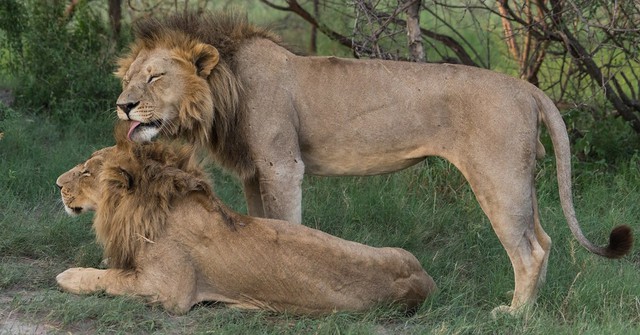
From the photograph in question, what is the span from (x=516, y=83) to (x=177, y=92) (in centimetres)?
141

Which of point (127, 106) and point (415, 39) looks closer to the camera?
point (127, 106)

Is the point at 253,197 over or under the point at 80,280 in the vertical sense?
over

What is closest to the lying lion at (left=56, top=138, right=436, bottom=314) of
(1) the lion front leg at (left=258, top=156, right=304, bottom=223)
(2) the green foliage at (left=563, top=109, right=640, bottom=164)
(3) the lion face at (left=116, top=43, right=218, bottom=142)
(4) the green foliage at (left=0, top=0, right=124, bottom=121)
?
(3) the lion face at (left=116, top=43, right=218, bottom=142)

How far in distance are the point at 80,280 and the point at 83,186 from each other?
1.46ft

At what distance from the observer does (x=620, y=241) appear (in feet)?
14.1

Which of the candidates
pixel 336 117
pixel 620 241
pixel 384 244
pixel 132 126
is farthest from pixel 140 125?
pixel 620 241

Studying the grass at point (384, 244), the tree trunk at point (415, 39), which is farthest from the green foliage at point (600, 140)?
the tree trunk at point (415, 39)

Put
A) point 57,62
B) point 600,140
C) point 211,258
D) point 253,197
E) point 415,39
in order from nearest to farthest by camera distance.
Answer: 1. point 211,258
2. point 253,197
3. point 415,39
4. point 600,140
5. point 57,62

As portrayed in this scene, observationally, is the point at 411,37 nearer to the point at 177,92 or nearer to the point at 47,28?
the point at 177,92

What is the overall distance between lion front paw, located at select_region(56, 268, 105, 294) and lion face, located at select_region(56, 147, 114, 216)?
31 cm

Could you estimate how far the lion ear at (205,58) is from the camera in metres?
4.36

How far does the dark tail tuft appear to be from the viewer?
4.29 metres

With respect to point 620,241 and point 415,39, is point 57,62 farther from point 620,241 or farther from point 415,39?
point 620,241

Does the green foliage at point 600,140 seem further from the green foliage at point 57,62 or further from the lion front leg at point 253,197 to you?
the green foliage at point 57,62
